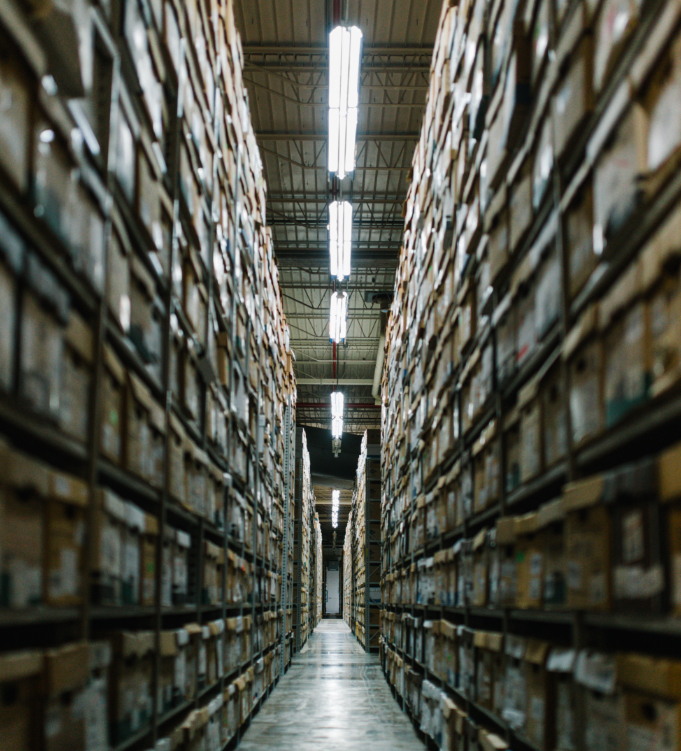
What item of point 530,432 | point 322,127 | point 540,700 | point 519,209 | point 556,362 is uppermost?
point 322,127

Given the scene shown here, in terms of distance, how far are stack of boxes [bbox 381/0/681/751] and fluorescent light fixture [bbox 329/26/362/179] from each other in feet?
5.12

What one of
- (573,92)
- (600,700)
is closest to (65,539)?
(600,700)

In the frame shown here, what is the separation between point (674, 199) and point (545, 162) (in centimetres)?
119

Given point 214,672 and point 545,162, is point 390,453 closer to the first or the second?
point 214,672

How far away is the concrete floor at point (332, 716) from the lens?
628 cm

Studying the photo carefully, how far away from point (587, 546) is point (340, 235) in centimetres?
856

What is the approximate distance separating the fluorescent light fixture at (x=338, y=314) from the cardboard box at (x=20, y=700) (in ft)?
34.8

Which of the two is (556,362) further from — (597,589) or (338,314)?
(338,314)

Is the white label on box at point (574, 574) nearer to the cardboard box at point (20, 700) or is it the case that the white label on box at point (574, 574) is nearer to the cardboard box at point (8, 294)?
the cardboard box at point (20, 700)

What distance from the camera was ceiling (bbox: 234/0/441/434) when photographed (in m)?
9.41

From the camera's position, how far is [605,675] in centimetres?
221

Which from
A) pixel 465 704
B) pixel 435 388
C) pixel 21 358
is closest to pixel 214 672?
pixel 465 704

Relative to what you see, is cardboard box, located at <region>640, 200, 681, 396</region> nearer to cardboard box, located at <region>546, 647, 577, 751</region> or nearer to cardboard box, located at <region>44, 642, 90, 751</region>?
cardboard box, located at <region>546, 647, 577, 751</region>

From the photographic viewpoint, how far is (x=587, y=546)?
241 cm
